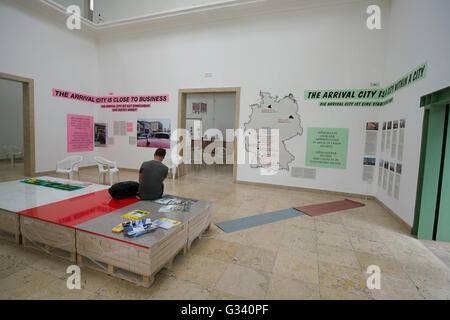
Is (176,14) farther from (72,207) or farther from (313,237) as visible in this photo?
(313,237)

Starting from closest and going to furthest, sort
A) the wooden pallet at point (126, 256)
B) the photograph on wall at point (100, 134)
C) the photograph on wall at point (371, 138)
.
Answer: the wooden pallet at point (126, 256)
the photograph on wall at point (371, 138)
the photograph on wall at point (100, 134)

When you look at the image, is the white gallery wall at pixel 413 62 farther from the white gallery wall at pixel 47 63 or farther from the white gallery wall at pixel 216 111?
the white gallery wall at pixel 47 63

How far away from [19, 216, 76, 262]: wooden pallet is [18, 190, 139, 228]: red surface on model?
0.06 m

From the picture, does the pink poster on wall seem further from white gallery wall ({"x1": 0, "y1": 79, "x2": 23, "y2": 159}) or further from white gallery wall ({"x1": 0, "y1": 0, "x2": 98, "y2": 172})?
white gallery wall ({"x1": 0, "y1": 79, "x2": 23, "y2": 159})

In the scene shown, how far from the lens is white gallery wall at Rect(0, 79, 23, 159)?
29.5 ft

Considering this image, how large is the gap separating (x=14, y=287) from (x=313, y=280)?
9.24 ft

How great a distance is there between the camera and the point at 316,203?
491 cm

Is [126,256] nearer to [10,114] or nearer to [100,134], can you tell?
[100,134]

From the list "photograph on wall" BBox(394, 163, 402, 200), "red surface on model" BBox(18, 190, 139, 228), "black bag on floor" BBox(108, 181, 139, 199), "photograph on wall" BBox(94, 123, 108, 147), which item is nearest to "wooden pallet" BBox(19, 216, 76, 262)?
"red surface on model" BBox(18, 190, 139, 228)

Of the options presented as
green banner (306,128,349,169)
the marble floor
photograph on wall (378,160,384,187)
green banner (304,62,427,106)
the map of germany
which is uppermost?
green banner (304,62,427,106)

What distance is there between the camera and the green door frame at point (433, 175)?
10.5ft

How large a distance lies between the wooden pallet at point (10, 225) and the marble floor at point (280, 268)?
0.16 meters

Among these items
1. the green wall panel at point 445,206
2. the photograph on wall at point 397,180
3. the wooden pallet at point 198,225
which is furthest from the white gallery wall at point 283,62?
the wooden pallet at point 198,225

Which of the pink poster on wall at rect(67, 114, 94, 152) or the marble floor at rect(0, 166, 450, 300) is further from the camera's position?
the pink poster on wall at rect(67, 114, 94, 152)
